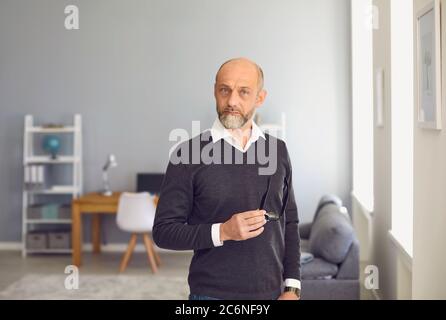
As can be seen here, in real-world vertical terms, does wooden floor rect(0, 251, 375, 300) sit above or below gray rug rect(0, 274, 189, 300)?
above

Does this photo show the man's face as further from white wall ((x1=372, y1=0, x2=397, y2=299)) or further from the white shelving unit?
the white shelving unit

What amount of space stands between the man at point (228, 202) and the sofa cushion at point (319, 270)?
2.63 metres

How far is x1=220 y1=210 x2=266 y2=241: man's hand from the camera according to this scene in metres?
1.71

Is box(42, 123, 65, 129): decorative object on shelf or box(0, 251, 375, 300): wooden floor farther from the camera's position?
box(42, 123, 65, 129): decorative object on shelf

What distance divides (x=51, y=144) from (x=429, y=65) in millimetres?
5173

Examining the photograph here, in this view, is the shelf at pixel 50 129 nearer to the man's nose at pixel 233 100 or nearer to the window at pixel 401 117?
the window at pixel 401 117

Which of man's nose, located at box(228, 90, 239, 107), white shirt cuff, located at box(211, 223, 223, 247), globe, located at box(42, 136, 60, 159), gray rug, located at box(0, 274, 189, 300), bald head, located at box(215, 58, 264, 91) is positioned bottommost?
gray rug, located at box(0, 274, 189, 300)

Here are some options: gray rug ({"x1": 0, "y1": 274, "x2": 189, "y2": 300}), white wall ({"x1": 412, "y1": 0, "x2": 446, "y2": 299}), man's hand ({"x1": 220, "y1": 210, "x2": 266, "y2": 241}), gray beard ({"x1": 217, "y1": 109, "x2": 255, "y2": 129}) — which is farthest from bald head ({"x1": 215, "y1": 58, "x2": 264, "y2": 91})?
gray rug ({"x1": 0, "y1": 274, "x2": 189, "y2": 300})

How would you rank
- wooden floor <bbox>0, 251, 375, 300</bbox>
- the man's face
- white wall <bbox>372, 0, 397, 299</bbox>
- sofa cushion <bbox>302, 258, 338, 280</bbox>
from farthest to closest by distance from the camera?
wooden floor <bbox>0, 251, 375, 300</bbox> → sofa cushion <bbox>302, 258, 338, 280</bbox> → white wall <bbox>372, 0, 397, 299</bbox> → the man's face

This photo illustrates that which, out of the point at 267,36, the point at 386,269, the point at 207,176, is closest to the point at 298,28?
the point at 267,36

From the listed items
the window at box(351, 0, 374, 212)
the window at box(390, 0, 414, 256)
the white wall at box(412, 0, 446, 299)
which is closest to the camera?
the white wall at box(412, 0, 446, 299)

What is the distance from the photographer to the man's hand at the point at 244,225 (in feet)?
5.61

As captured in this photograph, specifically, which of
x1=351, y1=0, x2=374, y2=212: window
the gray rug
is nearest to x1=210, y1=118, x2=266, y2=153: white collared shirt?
the gray rug

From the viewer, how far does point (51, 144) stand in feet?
23.4
